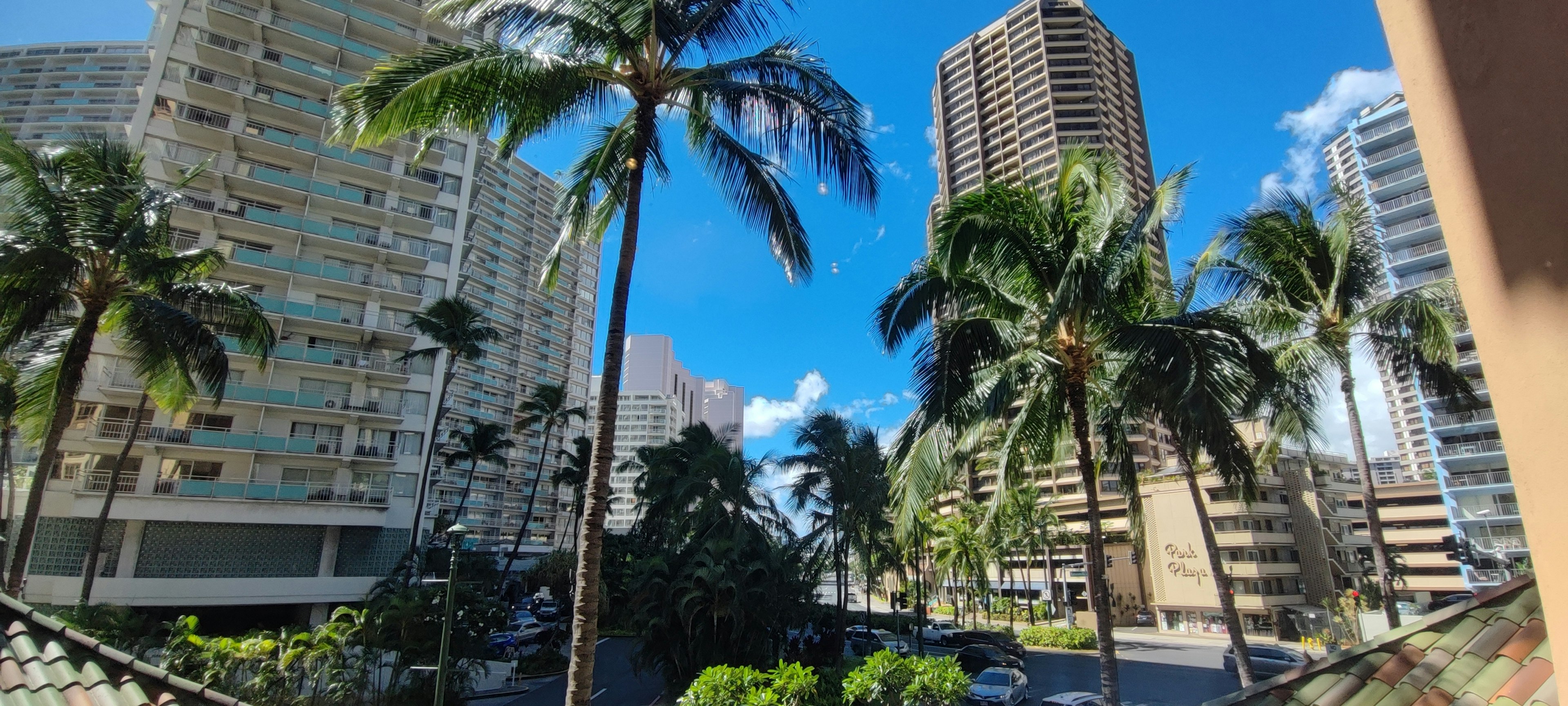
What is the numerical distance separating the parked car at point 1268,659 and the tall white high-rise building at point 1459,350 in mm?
30911

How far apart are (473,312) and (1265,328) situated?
1121 inches

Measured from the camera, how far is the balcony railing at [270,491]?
26094mm

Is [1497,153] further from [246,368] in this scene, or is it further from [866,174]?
[246,368]

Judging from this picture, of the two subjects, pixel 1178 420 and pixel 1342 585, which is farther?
pixel 1342 585

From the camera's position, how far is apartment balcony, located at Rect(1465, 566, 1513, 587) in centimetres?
4472

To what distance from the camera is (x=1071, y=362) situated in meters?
10.5

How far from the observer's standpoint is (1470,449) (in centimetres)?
5275

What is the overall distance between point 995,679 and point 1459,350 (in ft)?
157

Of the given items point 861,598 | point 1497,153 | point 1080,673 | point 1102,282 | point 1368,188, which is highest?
point 1368,188

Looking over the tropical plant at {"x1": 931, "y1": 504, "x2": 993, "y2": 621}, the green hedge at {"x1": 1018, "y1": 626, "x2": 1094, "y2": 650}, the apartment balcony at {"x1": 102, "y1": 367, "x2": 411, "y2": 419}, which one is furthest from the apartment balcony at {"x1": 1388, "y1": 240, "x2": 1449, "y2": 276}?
the apartment balcony at {"x1": 102, "y1": 367, "x2": 411, "y2": 419}

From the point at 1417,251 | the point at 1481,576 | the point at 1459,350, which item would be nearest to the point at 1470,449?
the point at 1481,576

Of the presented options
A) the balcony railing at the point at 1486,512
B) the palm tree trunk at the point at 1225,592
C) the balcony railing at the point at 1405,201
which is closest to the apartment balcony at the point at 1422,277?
the balcony railing at the point at 1405,201

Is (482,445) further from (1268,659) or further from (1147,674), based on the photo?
(1268,659)

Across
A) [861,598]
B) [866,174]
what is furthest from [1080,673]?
[861,598]
